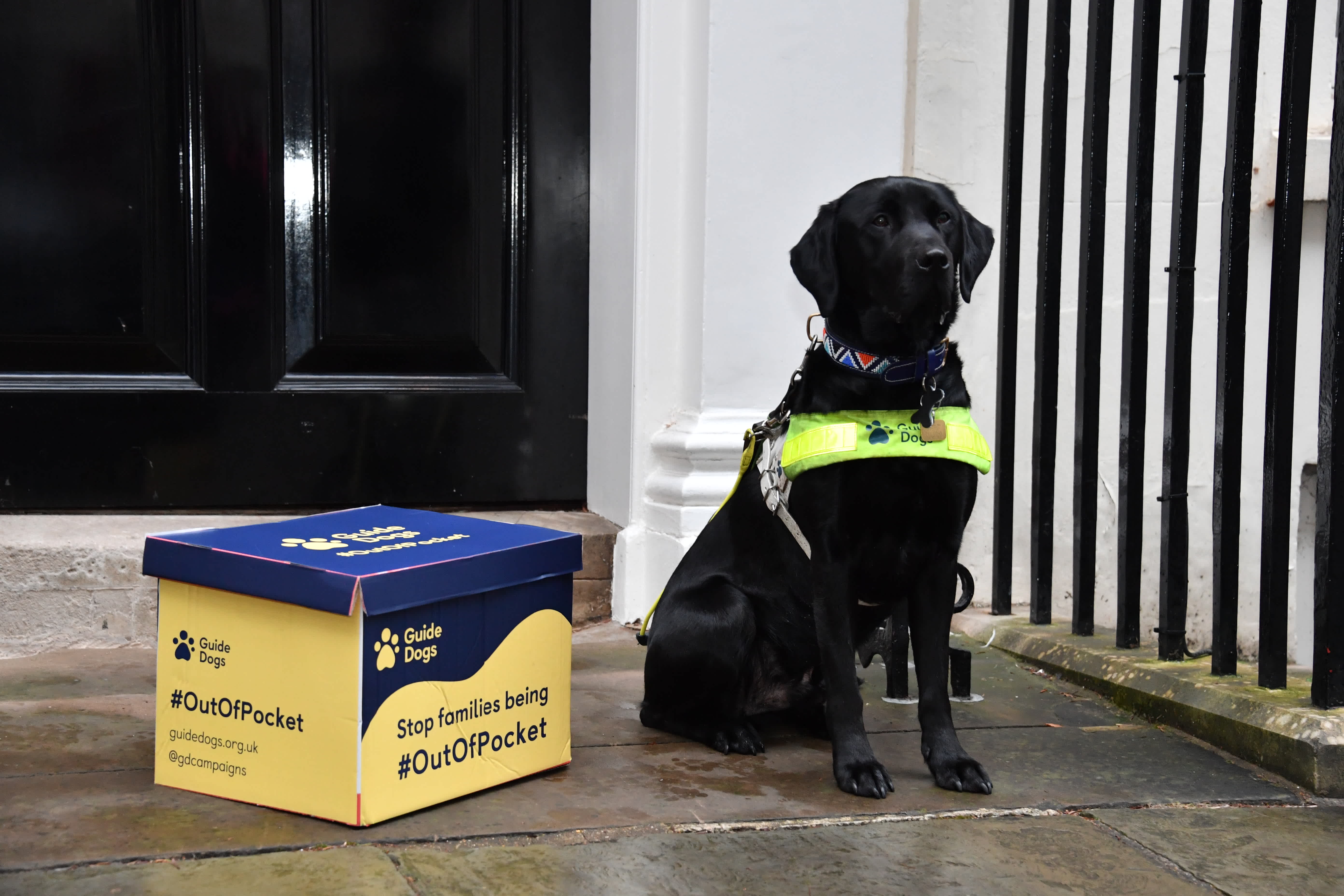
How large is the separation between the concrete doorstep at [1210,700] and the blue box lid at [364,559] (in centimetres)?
126

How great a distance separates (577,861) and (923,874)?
49 cm

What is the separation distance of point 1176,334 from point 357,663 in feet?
5.92

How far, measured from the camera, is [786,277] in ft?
10.4

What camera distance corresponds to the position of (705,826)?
6.10ft

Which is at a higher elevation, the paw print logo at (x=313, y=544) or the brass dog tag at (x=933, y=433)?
the brass dog tag at (x=933, y=433)

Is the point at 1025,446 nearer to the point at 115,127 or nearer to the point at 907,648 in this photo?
the point at 907,648

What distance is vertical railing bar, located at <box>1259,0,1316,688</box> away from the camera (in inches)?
86.5

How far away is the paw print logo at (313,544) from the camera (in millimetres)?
1886

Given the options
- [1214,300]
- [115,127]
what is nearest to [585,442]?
[115,127]

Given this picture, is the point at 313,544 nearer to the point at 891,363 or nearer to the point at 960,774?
the point at 891,363

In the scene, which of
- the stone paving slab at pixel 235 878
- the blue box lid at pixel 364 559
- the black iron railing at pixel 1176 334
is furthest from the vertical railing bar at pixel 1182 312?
the stone paving slab at pixel 235 878

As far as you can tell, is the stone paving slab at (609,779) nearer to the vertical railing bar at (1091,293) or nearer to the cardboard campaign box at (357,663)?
the cardboard campaign box at (357,663)

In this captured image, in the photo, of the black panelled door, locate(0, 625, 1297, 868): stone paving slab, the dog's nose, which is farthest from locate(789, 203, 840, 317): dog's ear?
the black panelled door

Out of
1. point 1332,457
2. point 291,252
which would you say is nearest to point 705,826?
point 1332,457
